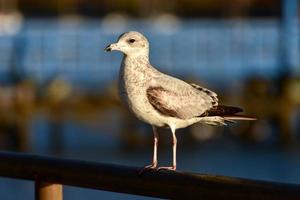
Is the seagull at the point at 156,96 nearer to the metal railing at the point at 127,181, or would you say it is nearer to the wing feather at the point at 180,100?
the wing feather at the point at 180,100

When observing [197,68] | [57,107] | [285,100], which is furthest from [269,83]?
[57,107]

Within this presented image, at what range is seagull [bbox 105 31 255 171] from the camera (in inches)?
169

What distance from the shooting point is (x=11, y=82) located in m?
22.9

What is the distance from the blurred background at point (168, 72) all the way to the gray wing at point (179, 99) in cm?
1575

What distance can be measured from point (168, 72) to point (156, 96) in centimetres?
1900

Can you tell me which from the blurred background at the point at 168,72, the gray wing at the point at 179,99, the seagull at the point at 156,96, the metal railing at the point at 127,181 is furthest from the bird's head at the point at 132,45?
the blurred background at the point at 168,72

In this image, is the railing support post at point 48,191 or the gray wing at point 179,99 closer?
the railing support post at point 48,191

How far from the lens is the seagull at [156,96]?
14.0ft

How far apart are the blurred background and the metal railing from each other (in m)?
16.6

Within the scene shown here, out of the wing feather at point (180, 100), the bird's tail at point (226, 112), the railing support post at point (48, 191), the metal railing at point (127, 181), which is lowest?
the railing support post at point (48, 191)

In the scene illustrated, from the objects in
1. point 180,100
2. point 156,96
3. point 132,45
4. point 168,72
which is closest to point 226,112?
point 180,100

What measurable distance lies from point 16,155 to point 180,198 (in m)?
0.78

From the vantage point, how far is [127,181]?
3355 mm

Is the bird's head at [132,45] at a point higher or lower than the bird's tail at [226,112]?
higher
